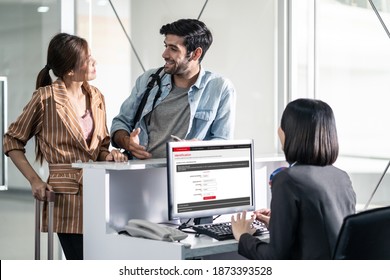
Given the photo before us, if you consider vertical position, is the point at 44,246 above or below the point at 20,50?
below

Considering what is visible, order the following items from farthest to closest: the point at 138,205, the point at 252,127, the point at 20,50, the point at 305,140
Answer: the point at 252,127 < the point at 20,50 < the point at 138,205 < the point at 305,140

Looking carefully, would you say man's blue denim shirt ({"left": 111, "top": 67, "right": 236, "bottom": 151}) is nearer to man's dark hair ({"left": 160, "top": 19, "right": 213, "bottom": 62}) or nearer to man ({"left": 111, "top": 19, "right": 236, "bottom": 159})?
man ({"left": 111, "top": 19, "right": 236, "bottom": 159})

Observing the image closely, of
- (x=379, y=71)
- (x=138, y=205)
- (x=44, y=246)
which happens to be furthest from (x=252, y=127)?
(x=138, y=205)

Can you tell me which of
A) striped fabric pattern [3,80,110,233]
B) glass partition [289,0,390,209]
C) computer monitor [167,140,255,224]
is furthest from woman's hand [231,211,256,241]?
glass partition [289,0,390,209]

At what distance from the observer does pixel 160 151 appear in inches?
176

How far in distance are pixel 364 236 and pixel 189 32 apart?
6.71 ft

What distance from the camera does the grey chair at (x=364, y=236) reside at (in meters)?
2.81

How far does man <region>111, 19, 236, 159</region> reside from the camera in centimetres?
448

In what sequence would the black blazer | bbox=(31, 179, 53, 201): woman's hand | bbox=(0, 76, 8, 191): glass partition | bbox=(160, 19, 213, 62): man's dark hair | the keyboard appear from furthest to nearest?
bbox=(0, 76, 8, 191): glass partition, bbox=(160, 19, 213, 62): man's dark hair, bbox=(31, 179, 53, 201): woman's hand, the keyboard, the black blazer

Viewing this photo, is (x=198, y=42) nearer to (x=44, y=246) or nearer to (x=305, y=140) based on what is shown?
(x=305, y=140)

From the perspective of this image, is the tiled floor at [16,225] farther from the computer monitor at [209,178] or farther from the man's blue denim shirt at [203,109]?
the computer monitor at [209,178]

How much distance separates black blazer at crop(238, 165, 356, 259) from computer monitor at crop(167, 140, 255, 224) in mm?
789
